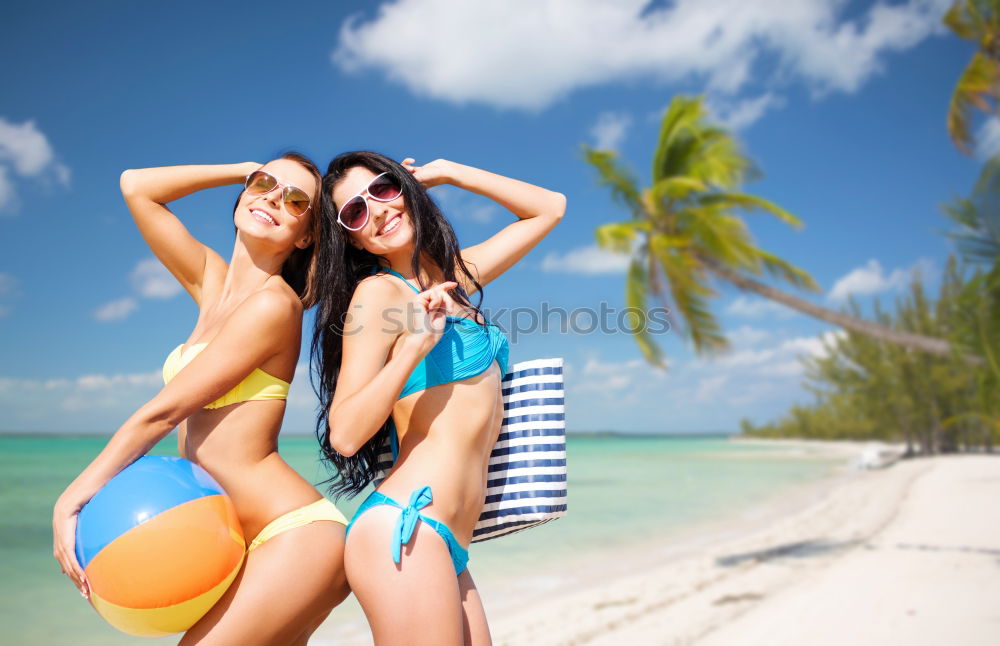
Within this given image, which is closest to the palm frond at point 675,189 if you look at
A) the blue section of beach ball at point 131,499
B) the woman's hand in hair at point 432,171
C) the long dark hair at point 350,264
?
the woman's hand in hair at point 432,171

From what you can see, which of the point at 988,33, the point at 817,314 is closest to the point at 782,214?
the point at 817,314

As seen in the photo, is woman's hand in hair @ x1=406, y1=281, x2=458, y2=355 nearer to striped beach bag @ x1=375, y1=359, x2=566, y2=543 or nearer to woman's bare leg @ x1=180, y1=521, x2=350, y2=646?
striped beach bag @ x1=375, y1=359, x2=566, y2=543

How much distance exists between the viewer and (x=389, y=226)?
7.00 ft

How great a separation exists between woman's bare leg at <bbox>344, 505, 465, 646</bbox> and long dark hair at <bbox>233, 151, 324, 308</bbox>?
0.81 metres

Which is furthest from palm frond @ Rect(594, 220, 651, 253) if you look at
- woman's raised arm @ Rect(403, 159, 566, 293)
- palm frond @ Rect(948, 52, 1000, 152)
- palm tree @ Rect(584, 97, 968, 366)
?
woman's raised arm @ Rect(403, 159, 566, 293)

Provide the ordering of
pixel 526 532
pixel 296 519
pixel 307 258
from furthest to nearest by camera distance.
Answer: pixel 526 532, pixel 307 258, pixel 296 519

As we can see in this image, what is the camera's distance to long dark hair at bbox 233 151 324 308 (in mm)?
2223

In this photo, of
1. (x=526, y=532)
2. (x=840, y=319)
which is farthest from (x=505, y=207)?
(x=526, y=532)

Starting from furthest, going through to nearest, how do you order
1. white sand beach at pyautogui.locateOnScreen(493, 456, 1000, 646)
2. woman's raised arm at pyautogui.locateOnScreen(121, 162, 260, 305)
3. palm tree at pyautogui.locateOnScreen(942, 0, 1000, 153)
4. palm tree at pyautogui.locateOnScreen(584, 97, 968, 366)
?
1. palm tree at pyautogui.locateOnScreen(584, 97, 968, 366)
2. palm tree at pyautogui.locateOnScreen(942, 0, 1000, 153)
3. white sand beach at pyautogui.locateOnScreen(493, 456, 1000, 646)
4. woman's raised arm at pyautogui.locateOnScreen(121, 162, 260, 305)

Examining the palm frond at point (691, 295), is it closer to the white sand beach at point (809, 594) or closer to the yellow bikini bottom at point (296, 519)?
the white sand beach at point (809, 594)

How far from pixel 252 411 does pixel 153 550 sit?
455 mm

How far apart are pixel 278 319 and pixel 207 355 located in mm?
213

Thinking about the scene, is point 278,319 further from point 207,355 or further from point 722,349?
point 722,349

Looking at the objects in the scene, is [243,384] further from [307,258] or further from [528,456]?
[528,456]
